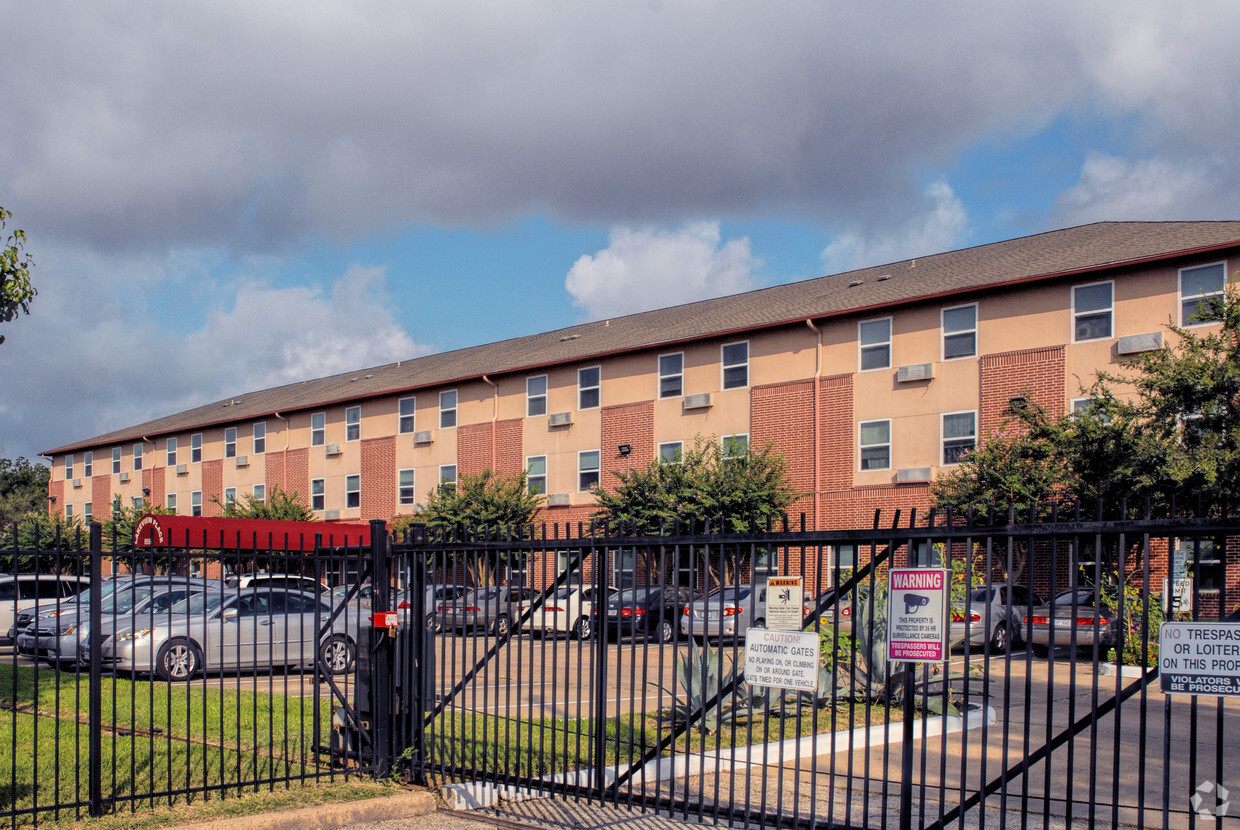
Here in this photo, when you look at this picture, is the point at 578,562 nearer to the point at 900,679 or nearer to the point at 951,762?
the point at 951,762

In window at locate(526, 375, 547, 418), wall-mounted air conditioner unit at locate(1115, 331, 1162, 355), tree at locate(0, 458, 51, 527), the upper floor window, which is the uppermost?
wall-mounted air conditioner unit at locate(1115, 331, 1162, 355)

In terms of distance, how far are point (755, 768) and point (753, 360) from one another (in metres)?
23.2

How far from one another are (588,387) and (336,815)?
94.1 ft

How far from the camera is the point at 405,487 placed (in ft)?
135

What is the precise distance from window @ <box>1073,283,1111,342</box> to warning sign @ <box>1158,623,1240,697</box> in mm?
22845

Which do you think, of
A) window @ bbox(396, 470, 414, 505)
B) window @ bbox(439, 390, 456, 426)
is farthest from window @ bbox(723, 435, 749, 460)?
window @ bbox(396, 470, 414, 505)

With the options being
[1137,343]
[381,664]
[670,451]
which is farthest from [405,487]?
[381,664]

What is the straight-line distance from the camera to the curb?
6820mm

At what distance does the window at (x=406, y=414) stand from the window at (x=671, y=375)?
38.0 ft

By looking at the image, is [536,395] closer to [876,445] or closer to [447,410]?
[447,410]

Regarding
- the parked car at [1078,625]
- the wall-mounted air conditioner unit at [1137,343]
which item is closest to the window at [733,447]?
the wall-mounted air conditioner unit at [1137,343]

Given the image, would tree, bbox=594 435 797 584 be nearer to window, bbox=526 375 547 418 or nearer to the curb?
window, bbox=526 375 547 418

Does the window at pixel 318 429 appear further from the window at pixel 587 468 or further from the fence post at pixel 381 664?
the fence post at pixel 381 664

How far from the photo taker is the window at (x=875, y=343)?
94.9 feet
